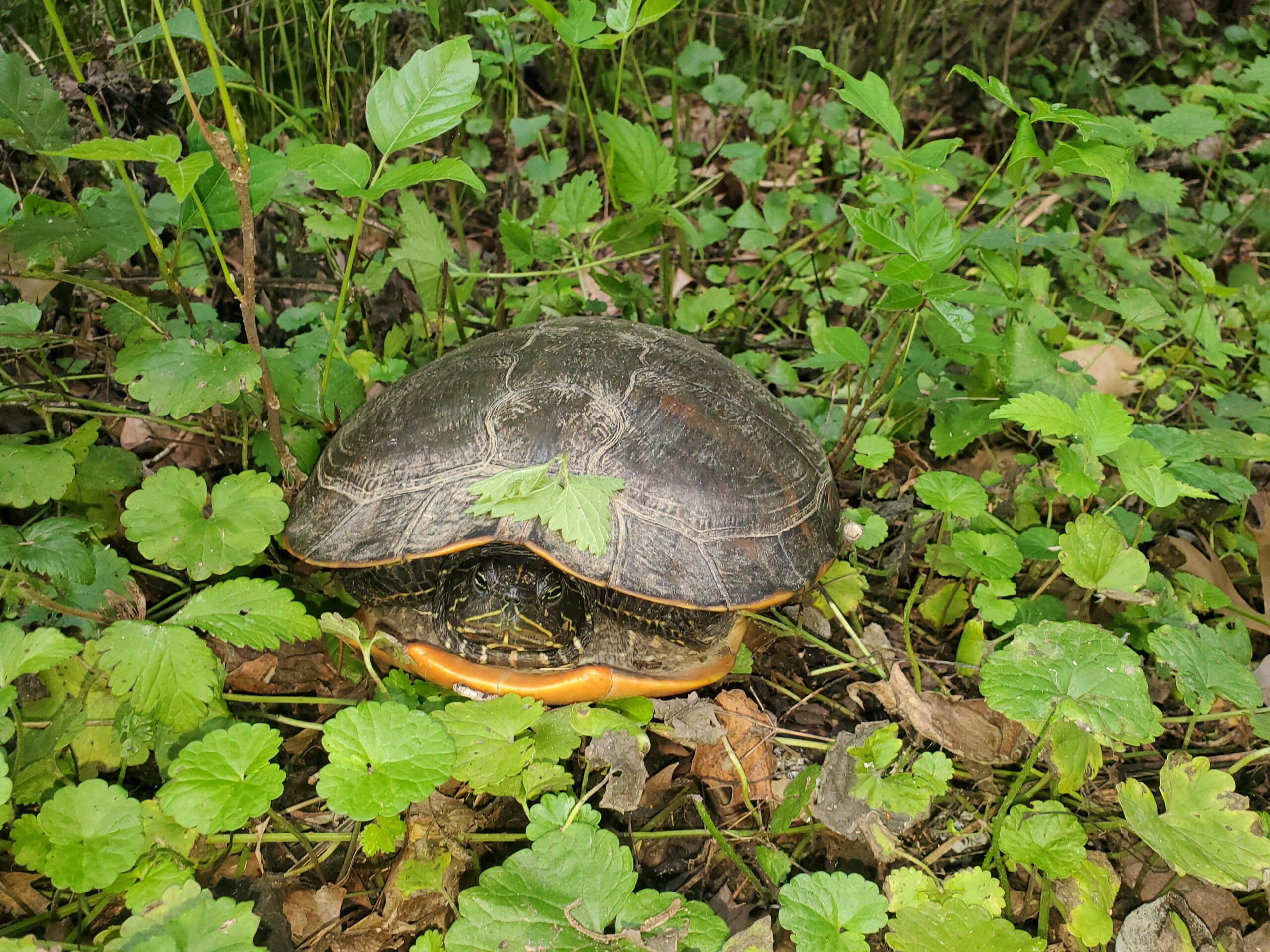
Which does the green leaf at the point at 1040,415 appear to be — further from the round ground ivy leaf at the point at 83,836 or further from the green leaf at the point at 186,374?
the round ground ivy leaf at the point at 83,836

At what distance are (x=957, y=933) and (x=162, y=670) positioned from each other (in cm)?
165

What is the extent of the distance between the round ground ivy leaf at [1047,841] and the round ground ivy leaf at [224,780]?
155cm

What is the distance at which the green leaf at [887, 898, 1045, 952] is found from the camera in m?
1.55

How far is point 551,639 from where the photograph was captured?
7.06ft

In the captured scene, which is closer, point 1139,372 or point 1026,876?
point 1026,876

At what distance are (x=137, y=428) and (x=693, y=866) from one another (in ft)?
7.29

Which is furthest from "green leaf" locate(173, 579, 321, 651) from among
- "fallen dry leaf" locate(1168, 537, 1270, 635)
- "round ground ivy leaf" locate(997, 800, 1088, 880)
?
"fallen dry leaf" locate(1168, 537, 1270, 635)

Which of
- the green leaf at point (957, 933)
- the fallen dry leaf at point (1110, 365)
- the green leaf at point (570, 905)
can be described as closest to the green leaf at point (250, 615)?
the green leaf at point (570, 905)

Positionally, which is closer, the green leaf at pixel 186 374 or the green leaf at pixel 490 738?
the green leaf at pixel 490 738

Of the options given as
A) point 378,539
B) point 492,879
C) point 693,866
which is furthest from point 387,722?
point 693,866

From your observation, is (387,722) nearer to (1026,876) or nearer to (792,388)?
(1026,876)

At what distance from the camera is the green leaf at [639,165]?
261 centimetres

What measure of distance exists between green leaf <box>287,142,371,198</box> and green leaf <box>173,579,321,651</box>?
0.87 m

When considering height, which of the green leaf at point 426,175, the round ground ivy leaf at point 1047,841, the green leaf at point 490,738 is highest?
the green leaf at point 426,175
